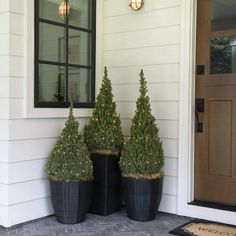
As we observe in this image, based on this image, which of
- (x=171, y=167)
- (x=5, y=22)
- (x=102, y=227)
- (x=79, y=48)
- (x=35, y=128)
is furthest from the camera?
(x=79, y=48)

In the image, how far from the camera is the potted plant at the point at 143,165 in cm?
371

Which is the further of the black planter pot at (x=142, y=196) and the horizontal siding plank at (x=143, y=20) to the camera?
the horizontal siding plank at (x=143, y=20)

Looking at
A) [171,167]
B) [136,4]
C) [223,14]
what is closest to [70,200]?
[171,167]

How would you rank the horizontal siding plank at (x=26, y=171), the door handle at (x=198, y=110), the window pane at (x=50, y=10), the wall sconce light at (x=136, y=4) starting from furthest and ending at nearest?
the wall sconce light at (x=136, y=4) → the door handle at (x=198, y=110) → the window pane at (x=50, y=10) → the horizontal siding plank at (x=26, y=171)

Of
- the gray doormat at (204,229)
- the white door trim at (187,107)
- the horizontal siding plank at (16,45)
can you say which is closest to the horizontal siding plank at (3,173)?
the horizontal siding plank at (16,45)

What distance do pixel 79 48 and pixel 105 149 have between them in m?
1.07

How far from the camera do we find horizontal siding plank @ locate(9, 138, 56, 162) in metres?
3.58

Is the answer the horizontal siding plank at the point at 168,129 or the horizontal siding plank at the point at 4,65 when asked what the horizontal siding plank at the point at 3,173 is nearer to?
the horizontal siding plank at the point at 4,65

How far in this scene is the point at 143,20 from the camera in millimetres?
4184

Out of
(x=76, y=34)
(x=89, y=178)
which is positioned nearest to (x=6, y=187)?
(x=89, y=178)

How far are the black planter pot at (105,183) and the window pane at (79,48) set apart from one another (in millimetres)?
976

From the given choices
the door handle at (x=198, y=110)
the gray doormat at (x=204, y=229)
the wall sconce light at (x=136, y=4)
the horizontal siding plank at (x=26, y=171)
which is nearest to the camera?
the gray doormat at (x=204, y=229)

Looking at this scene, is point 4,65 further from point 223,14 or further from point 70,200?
point 223,14

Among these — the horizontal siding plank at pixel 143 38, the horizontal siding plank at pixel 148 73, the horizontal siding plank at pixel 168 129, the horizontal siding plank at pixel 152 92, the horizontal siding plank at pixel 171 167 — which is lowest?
the horizontal siding plank at pixel 171 167
